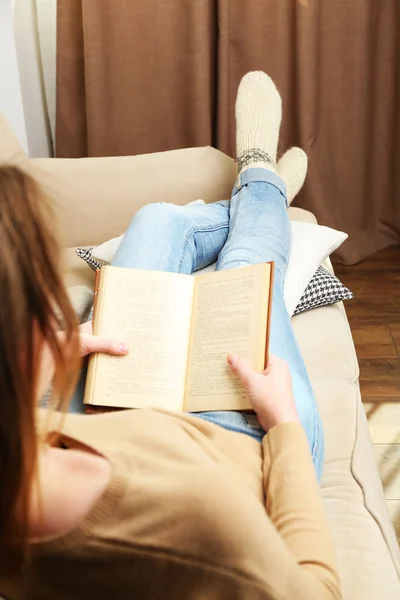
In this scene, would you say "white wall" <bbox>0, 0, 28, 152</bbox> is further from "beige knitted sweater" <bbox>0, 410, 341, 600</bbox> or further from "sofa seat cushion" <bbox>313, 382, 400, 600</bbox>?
"beige knitted sweater" <bbox>0, 410, 341, 600</bbox>

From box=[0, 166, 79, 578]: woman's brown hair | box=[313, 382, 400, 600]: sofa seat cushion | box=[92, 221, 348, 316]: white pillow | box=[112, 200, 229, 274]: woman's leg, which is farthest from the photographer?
box=[92, 221, 348, 316]: white pillow

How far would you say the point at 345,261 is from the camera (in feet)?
8.17

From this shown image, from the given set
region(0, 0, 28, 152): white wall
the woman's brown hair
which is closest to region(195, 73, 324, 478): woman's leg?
the woman's brown hair

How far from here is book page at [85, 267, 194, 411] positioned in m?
1.00

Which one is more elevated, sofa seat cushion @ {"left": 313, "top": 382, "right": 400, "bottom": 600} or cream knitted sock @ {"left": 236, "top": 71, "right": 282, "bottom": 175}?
cream knitted sock @ {"left": 236, "top": 71, "right": 282, "bottom": 175}

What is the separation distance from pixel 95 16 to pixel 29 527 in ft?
6.64

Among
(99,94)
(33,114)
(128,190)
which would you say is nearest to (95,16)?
(99,94)

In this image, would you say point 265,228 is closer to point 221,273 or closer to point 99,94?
point 221,273

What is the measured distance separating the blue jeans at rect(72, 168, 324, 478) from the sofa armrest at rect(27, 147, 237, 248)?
0.19 meters

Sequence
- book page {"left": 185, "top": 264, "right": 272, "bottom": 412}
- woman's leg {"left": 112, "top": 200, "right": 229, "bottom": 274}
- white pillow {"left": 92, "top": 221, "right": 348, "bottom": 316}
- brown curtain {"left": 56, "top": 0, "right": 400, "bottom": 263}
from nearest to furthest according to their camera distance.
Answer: book page {"left": 185, "top": 264, "right": 272, "bottom": 412}
woman's leg {"left": 112, "top": 200, "right": 229, "bottom": 274}
white pillow {"left": 92, "top": 221, "right": 348, "bottom": 316}
brown curtain {"left": 56, "top": 0, "right": 400, "bottom": 263}

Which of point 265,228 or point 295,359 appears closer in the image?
point 295,359

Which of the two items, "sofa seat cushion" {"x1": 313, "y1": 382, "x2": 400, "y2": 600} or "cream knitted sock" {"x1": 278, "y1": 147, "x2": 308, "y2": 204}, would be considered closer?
"sofa seat cushion" {"x1": 313, "y1": 382, "x2": 400, "y2": 600}

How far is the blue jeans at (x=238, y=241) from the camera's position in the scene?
110 centimetres

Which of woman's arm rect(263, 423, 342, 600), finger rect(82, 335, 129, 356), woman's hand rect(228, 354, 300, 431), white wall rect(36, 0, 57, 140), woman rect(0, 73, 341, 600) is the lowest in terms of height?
woman's arm rect(263, 423, 342, 600)
